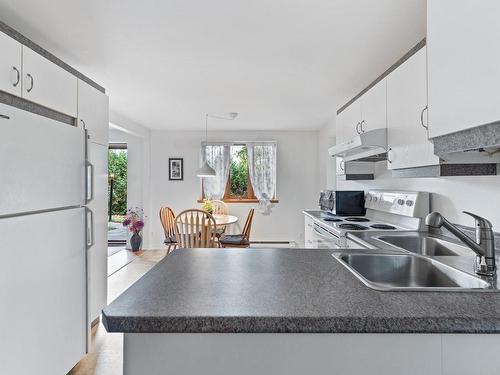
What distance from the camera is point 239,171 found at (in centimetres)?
565

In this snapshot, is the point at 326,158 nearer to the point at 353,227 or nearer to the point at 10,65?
the point at 353,227

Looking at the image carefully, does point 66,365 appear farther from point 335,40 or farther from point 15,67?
point 335,40

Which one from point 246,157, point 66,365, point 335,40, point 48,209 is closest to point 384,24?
point 335,40

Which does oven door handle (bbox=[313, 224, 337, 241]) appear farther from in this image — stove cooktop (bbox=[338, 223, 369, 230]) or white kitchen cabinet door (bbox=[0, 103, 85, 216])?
white kitchen cabinet door (bbox=[0, 103, 85, 216])

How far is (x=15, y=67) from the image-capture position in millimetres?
1646

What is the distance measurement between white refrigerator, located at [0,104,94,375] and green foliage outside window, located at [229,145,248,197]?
12.5ft

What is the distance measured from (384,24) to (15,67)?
2.24 meters

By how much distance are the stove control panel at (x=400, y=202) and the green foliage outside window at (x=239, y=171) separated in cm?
294

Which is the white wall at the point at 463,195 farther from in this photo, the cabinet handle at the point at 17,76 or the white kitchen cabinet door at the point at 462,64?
the cabinet handle at the point at 17,76

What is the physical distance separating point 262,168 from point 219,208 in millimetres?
1099

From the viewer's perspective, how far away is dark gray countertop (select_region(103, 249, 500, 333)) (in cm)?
72

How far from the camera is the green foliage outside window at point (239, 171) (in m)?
5.63

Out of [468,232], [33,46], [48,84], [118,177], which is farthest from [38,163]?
[118,177]

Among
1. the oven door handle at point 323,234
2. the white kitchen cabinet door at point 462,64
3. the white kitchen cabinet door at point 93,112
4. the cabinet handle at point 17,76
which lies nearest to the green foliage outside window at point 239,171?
the oven door handle at point 323,234
